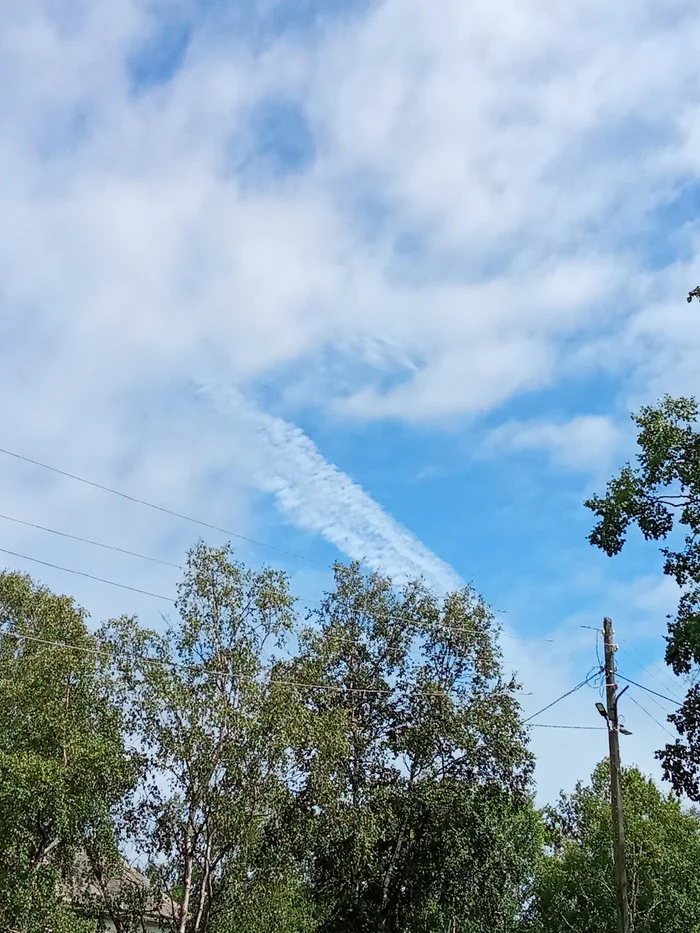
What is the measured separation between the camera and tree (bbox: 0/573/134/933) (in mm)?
19969

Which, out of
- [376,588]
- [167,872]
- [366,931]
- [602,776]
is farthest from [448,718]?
[602,776]

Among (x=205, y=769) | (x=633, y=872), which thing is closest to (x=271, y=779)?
(x=205, y=769)

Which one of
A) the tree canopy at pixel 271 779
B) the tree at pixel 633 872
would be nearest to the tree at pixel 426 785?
the tree canopy at pixel 271 779

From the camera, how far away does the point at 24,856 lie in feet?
66.6

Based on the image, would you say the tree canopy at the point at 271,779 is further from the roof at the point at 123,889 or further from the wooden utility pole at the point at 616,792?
the wooden utility pole at the point at 616,792

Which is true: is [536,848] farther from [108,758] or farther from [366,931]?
[108,758]

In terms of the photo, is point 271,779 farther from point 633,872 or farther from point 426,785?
point 633,872

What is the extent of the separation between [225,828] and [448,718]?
9850mm

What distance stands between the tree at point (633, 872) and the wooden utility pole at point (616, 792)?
743 inches


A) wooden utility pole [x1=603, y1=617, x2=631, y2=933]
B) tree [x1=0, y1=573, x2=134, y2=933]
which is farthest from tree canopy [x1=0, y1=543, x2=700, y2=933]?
wooden utility pole [x1=603, y1=617, x2=631, y2=933]

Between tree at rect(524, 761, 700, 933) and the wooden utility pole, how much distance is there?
61.9ft

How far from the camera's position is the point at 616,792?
746 inches

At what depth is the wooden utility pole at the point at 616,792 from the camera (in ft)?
60.3

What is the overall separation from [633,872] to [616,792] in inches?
793
